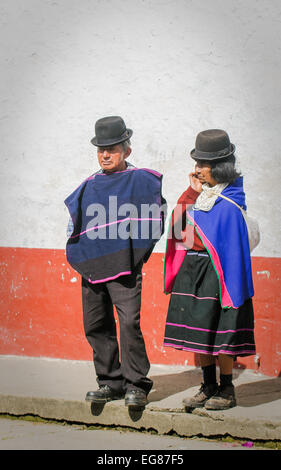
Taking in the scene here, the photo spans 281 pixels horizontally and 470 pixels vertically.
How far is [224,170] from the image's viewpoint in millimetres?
4348

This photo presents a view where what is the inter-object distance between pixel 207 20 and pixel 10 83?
180 centimetres

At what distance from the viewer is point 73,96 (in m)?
6.02

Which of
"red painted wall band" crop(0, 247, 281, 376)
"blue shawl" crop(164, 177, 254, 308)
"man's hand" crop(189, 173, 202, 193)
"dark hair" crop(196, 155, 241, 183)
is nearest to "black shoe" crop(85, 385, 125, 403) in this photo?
"blue shawl" crop(164, 177, 254, 308)

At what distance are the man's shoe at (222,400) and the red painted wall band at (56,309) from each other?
1.14 m

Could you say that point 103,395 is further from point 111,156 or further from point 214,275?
point 111,156

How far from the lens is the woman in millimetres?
4277

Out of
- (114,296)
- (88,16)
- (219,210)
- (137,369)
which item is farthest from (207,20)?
(137,369)

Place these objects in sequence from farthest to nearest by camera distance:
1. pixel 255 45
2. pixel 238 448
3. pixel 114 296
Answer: pixel 255 45 < pixel 114 296 < pixel 238 448

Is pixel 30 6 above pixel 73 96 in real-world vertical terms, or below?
above

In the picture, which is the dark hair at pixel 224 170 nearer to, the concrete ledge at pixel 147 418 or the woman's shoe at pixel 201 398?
the woman's shoe at pixel 201 398

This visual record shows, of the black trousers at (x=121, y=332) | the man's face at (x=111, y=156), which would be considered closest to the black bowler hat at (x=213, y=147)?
the man's face at (x=111, y=156)

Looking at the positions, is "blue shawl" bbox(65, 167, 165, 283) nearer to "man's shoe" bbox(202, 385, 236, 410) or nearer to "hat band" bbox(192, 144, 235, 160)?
"hat band" bbox(192, 144, 235, 160)

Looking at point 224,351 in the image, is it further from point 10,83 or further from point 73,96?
point 10,83

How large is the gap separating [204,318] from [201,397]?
0.58m
